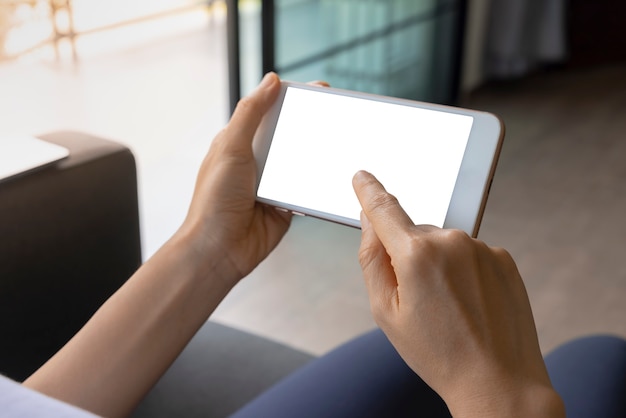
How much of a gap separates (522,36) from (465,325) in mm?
3701

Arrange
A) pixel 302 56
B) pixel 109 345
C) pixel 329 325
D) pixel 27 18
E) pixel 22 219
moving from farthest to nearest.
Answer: pixel 302 56, pixel 329 325, pixel 27 18, pixel 22 219, pixel 109 345

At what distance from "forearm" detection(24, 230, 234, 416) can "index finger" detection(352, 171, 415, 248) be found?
0.88ft

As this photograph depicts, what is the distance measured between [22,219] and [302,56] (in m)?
1.66

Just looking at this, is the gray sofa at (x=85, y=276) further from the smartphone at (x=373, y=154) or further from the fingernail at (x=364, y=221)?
the fingernail at (x=364, y=221)

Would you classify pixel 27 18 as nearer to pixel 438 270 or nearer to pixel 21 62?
pixel 21 62

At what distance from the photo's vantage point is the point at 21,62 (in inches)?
70.1

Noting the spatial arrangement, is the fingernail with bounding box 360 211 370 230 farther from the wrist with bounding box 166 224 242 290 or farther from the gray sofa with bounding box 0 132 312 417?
the gray sofa with bounding box 0 132 312 417

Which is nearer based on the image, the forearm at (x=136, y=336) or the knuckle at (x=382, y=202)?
the knuckle at (x=382, y=202)

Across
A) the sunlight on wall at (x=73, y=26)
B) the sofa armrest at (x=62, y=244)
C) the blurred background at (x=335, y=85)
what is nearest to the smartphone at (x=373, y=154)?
the sofa armrest at (x=62, y=244)

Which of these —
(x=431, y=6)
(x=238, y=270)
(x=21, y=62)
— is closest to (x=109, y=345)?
(x=238, y=270)

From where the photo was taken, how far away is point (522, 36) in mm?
3941

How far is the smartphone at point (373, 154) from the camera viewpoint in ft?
2.57

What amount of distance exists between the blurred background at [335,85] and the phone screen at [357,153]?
0.91m

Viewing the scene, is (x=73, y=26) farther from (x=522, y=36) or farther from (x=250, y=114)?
(x=522, y=36)
